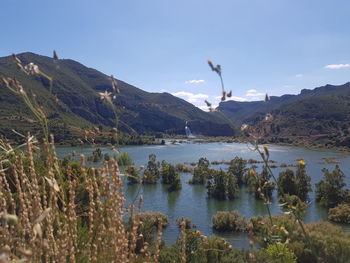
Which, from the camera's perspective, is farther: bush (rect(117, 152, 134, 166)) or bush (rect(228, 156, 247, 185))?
bush (rect(228, 156, 247, 185))

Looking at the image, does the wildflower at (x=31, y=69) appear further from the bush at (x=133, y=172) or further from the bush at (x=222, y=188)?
the bush at (x=222, y=188)

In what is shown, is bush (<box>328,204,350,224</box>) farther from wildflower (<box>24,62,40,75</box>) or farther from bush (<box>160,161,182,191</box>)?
wildflower (<box>24,62,40,75</box>)

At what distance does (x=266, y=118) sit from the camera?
1859 mm

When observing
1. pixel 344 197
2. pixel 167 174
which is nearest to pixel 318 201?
pixel 344 197

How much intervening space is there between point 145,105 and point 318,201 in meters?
127

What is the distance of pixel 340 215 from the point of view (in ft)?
74.9

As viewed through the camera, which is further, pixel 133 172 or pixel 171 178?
pixel 171 178

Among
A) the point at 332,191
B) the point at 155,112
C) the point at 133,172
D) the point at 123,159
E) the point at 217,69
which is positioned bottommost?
the point at 332,191

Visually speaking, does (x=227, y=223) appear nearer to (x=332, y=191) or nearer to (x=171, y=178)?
(x=332, y=191)

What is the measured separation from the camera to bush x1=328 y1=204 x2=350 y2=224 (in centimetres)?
2261

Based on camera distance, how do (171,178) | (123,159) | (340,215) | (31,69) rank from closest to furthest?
(31,69) → (123,159) → (340,215) → (171,178)

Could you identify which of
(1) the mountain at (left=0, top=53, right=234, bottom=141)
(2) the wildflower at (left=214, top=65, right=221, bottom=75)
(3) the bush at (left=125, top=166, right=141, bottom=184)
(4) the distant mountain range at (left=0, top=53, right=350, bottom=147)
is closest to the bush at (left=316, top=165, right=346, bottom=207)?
(3) the bush at (left=125, top=166, right=141, bottom=184)

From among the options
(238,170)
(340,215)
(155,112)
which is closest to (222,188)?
(238,170)

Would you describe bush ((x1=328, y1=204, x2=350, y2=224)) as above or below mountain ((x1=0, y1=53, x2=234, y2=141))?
below
